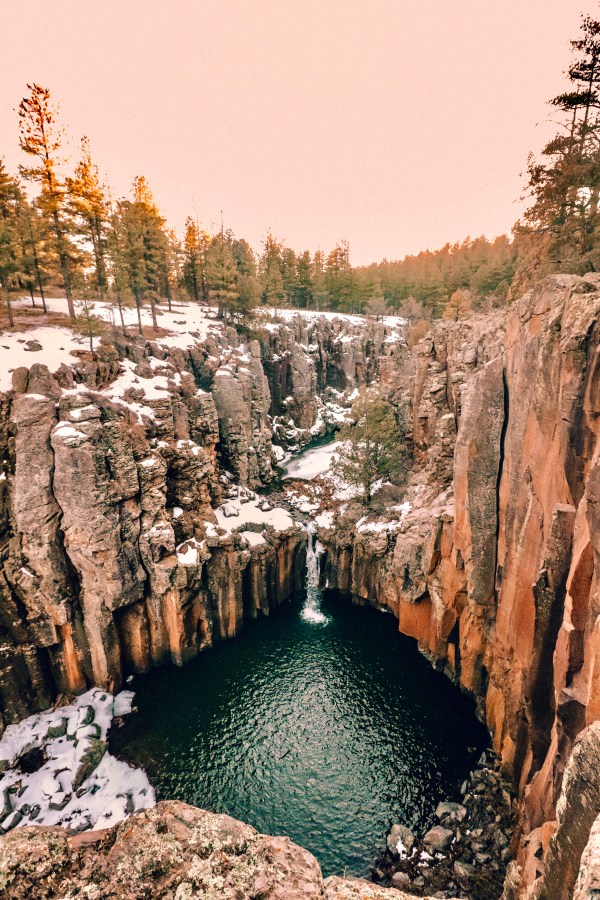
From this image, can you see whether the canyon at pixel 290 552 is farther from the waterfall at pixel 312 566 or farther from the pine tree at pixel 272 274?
the pine tree at pixel 272 274

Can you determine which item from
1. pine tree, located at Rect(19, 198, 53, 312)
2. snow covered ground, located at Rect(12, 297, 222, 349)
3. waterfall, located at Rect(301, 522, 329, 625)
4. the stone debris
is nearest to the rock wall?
waterfall, located at Rect(301, 522, 329, 625)

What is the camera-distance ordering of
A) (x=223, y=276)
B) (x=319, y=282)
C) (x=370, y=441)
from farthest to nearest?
(x=319, y=282), (x=223, y=276), (x=370, y=441)

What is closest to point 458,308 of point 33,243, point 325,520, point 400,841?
point 325,520

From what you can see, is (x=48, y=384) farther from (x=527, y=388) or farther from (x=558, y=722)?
(x=558, y=722)

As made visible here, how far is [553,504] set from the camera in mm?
15289

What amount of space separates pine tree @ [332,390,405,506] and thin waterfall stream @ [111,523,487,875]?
12.9 meters

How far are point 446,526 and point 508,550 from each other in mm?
6149

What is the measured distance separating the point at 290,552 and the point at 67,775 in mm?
19824

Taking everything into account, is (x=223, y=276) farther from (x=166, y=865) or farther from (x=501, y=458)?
(x=166, y=865)

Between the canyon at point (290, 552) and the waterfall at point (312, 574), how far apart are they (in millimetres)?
644

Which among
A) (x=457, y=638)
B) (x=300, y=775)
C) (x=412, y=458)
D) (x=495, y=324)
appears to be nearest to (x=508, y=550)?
(x=457, y=638)

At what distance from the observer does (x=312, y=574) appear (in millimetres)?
37281

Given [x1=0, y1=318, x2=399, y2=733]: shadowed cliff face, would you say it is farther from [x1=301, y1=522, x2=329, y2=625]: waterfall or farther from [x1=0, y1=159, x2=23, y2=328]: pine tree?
[x1=0, y1=159, x2=23, y2=328]: pine tree

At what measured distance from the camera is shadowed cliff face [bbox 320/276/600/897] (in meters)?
11.9
